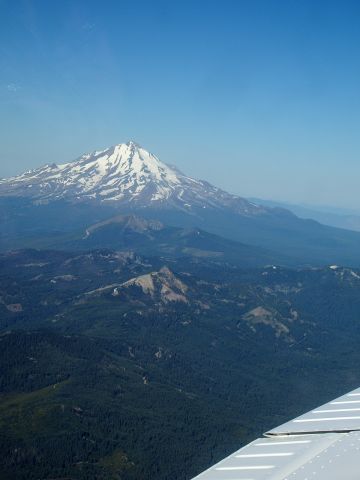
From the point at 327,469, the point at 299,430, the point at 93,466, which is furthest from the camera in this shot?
the point at 93,466

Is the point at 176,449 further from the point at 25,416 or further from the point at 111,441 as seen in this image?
the point at 25,416

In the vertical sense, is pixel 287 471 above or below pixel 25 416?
above

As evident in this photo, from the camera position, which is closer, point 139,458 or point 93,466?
point 93,466

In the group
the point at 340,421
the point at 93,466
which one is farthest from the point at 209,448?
the point at 340,421

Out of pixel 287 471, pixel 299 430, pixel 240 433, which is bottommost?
pixel 240 433

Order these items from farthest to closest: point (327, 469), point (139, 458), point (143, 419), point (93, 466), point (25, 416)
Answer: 1. point (143, 419)
2. point (25, 416)
3. point (139, 458)
4. point (93, 466)
5. point (327, 469)

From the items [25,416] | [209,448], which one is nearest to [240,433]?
[209,448]

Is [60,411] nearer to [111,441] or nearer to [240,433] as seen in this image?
[111,441]
